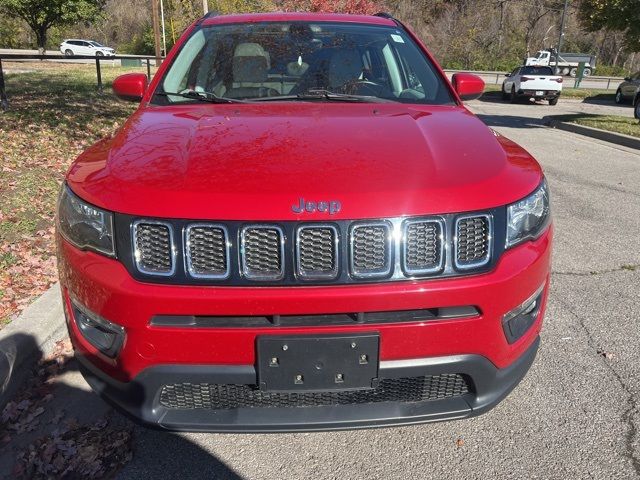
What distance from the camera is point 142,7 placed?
59.0 meters

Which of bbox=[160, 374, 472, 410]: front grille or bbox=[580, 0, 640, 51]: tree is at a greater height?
bbox=[580, 0, 640, 51]: tree

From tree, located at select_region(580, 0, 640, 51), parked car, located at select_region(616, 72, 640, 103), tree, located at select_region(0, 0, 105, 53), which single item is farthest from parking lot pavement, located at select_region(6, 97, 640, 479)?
tree, located at select_region(0, 0, 105, 53)

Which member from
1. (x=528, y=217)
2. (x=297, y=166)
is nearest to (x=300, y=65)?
(x=297, y=166)

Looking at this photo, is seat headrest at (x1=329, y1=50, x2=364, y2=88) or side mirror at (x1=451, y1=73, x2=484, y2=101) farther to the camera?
side mirror at (x1=451, y1=73, x2=484, y2=101)

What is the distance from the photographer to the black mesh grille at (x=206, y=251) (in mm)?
1885

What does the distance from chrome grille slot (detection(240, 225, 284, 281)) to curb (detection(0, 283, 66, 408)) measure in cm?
164

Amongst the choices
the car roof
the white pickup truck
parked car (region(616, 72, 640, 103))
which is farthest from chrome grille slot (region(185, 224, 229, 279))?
parked car (region(616, 72, 640, 103))

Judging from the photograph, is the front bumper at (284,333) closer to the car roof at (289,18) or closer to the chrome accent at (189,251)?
the chrome accent at (189,251)

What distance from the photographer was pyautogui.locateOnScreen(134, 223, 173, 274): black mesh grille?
1.91 meters

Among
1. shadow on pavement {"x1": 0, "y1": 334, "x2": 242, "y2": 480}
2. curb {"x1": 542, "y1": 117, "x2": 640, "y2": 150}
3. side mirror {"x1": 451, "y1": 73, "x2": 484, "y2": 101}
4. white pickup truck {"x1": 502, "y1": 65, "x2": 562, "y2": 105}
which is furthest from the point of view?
white pickup truck {"x1": 502, "y1": 65, "x2": 562, "y2": 105}

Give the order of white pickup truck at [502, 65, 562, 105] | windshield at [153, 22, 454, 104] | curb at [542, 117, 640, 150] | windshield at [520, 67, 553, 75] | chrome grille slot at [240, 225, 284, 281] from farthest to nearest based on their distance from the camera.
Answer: windshield at [520, 67, 553, 75] < white pickup truck at [502, 65, 562, 105] < curb at [542, 117, 640, 150] < windshield at [153, 22, 454, 104] < chrome grille slot at [240, 225, 284, 281]

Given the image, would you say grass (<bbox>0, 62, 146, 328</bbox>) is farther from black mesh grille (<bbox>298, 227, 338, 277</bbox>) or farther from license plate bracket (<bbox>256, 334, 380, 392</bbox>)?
black mesh grille (<bbox>298, 227, 338, 277</bbox>)

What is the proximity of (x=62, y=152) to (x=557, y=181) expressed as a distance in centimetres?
642

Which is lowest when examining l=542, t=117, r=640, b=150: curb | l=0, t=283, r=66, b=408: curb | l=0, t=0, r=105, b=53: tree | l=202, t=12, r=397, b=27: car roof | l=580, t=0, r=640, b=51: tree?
l=542, t=117, r=640, b=150: curb
